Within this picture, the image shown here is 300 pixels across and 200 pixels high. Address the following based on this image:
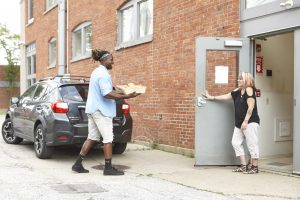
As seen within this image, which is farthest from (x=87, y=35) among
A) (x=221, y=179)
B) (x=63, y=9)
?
(x=221, y=179)

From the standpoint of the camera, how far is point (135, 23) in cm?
1264

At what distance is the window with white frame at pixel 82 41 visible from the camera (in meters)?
16.2

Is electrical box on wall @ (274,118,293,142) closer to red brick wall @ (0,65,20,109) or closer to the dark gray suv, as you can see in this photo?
the dark gray suv

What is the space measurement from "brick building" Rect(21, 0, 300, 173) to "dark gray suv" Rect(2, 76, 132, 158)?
1.49 meters

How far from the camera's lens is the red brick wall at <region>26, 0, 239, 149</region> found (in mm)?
9415

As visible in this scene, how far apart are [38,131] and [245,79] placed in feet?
13.4

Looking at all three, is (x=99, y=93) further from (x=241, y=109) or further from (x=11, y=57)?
(x=11, y=57)

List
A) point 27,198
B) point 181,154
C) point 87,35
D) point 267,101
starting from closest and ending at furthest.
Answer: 1. point 27,198
2. point 267,101
3. point 181,154
4. point 87,35

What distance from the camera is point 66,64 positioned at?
17.9 m

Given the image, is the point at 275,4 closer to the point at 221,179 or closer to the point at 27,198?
the point at 221,179

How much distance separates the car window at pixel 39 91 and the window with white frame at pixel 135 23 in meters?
3.06

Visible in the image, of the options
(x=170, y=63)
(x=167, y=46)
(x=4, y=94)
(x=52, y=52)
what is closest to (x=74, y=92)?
(x=170, y=63)

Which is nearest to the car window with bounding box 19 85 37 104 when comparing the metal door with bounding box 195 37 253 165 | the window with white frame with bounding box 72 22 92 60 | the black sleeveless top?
the metal door with bounding box 195 37 253 165

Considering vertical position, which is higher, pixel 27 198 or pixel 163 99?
pixel 163 99
